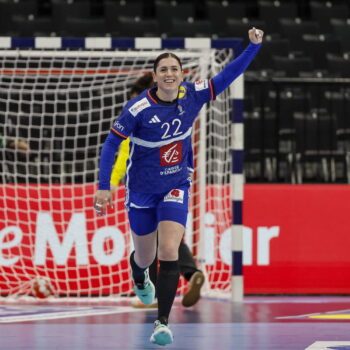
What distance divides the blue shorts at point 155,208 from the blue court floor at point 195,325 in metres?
0.74

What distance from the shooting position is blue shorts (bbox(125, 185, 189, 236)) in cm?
557

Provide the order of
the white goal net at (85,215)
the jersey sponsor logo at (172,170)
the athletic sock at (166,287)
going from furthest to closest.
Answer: the white goal net at (85,215) → the jersey sponsor logo at (172,170) → the athletic sock at (166,287)

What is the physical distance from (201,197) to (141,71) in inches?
54.9

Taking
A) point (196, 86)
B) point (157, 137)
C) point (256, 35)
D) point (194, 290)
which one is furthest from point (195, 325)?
point (256, 35)

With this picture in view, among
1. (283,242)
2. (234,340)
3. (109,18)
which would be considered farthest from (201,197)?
(109,18)

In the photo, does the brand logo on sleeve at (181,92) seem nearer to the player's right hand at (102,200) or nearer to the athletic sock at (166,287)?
the player's right hand at (102,200)

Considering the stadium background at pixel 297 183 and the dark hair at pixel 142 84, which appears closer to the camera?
the dark hair at pixel 142 84

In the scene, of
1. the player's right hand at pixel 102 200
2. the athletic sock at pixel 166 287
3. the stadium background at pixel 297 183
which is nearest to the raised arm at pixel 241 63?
the player's right hand at pixel 102 200

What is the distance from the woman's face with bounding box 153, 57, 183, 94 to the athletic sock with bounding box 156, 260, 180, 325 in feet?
3.56

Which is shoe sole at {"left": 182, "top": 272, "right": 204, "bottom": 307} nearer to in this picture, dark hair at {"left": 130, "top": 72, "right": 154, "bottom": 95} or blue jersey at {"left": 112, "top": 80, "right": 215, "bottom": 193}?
dark hair at {"left": 130, "top": 72, "right": 154, "bottom": 95}

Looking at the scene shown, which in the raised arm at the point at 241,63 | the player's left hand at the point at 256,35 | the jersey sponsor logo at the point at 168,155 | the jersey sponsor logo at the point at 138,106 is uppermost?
the player's left hand at the point at 256,35

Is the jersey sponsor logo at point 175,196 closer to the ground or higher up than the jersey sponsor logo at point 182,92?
closer to the ground

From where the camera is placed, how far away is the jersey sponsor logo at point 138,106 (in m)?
5.55

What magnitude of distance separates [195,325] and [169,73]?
2.02 m
